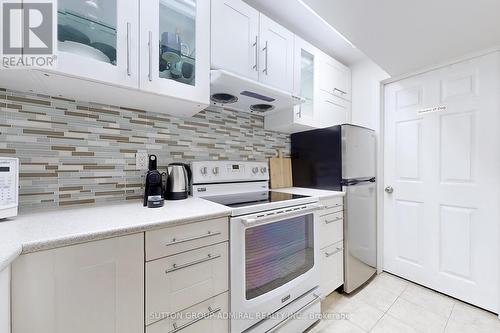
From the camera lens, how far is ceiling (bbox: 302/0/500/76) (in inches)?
46.4

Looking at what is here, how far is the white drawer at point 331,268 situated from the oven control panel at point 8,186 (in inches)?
72.2

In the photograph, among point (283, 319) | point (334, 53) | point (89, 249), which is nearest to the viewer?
point (89, 249)

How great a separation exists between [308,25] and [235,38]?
87cm

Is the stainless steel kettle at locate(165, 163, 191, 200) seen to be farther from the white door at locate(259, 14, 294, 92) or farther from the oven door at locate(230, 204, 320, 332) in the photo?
the white door at locate(259, 14, 294, 92)

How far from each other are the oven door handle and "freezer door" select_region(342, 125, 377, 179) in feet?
1.84

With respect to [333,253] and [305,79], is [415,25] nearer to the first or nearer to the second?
[305,79]

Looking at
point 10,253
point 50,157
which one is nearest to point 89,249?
point 10,253

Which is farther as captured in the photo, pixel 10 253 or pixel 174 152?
pixel 174 152

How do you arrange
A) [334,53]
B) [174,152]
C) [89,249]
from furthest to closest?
[334,53], [174,152], [89,249]

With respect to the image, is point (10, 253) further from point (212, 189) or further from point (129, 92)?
point (212, 189)

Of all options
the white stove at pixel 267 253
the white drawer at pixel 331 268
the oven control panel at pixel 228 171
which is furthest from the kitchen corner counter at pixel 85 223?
the white drawer at pixel 331 268

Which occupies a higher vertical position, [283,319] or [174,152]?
[174,152]

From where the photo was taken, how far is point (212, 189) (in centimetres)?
157

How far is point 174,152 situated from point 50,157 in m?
0.66
